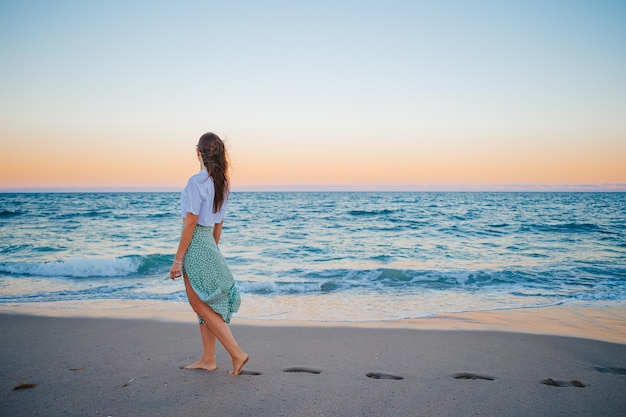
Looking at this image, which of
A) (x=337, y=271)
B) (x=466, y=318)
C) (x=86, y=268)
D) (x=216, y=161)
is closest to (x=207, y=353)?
(x=216, y=161)

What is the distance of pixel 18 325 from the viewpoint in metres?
5.13

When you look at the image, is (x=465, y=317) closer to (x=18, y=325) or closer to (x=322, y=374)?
(x=322, y=374)

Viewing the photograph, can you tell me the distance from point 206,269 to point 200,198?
1.91 ft

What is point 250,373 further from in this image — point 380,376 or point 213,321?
point 380,376

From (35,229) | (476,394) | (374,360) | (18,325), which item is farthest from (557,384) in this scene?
(35,229)

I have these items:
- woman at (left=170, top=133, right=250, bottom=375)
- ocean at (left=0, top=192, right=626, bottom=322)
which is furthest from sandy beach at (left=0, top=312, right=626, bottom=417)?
ocean at (left=0, top=192, right=626, bottom=322)

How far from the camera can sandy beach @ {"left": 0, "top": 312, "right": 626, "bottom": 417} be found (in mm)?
2951

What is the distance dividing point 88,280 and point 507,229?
18.6 meters

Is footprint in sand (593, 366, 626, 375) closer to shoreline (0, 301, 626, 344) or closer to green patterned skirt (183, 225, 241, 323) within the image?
shoreline (0, 301, 626, 344)

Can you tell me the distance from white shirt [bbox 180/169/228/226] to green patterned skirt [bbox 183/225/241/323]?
10cm

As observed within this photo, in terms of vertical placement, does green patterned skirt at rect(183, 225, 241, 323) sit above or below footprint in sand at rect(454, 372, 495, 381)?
above

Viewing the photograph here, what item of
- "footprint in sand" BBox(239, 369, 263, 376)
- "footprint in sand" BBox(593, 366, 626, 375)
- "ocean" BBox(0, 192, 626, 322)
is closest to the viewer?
"footprint in sand" BBox(239, 369, 263, 376)

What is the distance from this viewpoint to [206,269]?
3.37 m

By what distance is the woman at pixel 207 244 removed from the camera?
3.27 meters
